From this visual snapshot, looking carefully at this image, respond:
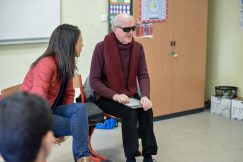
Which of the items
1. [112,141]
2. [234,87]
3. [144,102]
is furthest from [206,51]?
[144,102]

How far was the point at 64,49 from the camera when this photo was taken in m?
2.57

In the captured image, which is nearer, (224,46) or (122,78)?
(122,78)

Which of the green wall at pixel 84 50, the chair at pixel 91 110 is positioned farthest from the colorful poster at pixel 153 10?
the chair at pixel 91 110

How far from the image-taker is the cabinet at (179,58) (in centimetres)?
422

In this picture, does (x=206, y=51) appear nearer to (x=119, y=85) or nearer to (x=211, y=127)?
(x=211, y=127)

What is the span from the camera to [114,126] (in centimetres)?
412

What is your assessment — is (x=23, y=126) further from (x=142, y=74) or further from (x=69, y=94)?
(x=142, y=74)

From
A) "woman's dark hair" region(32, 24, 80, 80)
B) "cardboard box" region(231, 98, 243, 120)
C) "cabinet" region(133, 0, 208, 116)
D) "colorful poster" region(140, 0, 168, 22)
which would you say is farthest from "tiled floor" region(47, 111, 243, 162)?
"colorful poster" region(140, 0, 168, 22)

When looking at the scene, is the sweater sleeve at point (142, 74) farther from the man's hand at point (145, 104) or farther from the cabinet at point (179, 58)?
the cabinet at point (179, 58)

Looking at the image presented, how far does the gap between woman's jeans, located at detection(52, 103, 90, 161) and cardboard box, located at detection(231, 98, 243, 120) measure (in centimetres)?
245

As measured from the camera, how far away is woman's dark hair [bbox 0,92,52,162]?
100cm

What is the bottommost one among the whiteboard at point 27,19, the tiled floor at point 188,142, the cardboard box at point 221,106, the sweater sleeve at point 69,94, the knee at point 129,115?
the tiled floor at point 188,142

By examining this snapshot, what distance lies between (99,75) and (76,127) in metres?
0.74

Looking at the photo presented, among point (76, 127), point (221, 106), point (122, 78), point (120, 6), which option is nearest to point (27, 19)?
point (120, 6)
